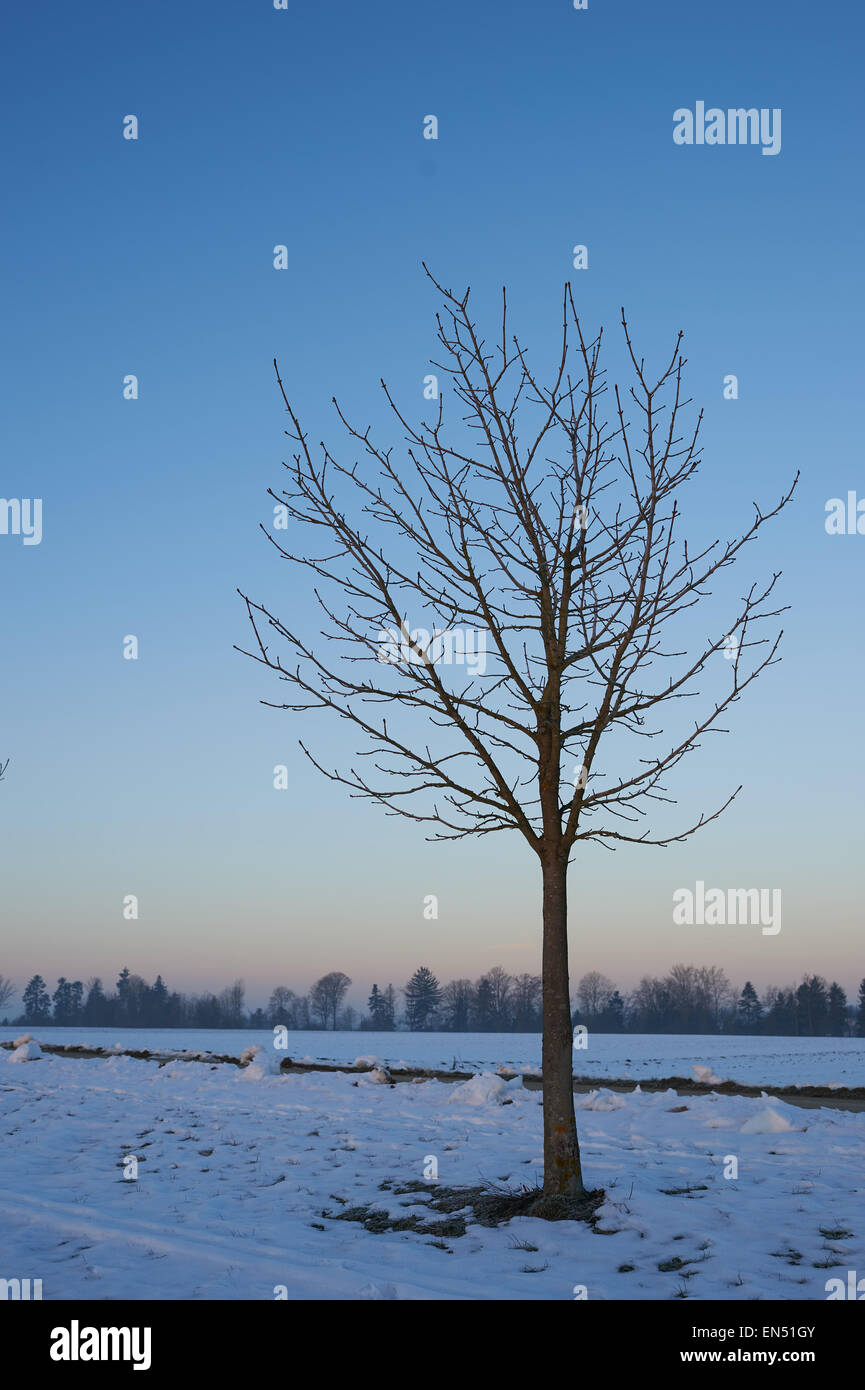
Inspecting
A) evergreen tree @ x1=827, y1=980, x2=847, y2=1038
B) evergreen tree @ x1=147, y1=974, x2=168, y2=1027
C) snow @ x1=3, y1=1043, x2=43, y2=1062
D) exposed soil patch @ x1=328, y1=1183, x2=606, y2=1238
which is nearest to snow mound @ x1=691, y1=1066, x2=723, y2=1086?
exposed soil patch @ x1=328, y1=1183, x2=606, y2=1238

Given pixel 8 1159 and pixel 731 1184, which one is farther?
pixel 8 1159

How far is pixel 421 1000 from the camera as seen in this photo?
114 meters

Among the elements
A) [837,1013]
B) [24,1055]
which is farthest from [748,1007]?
[24,1055]

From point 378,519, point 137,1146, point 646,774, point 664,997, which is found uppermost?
point 378,519

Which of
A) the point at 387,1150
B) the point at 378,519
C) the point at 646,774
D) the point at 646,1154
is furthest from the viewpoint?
the point at 387,1150

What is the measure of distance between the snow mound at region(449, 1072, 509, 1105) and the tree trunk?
7304 millimetres

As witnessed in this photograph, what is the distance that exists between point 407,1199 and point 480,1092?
7.27m

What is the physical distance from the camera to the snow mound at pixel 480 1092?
14484 millimetres

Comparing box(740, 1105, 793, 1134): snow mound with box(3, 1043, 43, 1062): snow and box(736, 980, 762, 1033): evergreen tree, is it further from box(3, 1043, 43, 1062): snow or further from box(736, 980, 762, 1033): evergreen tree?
box(736, 980, 762, 1033): evergreen tree

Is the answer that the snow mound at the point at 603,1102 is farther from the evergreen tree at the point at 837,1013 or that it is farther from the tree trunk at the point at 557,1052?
the evergreen tree at the point at 837,1013
